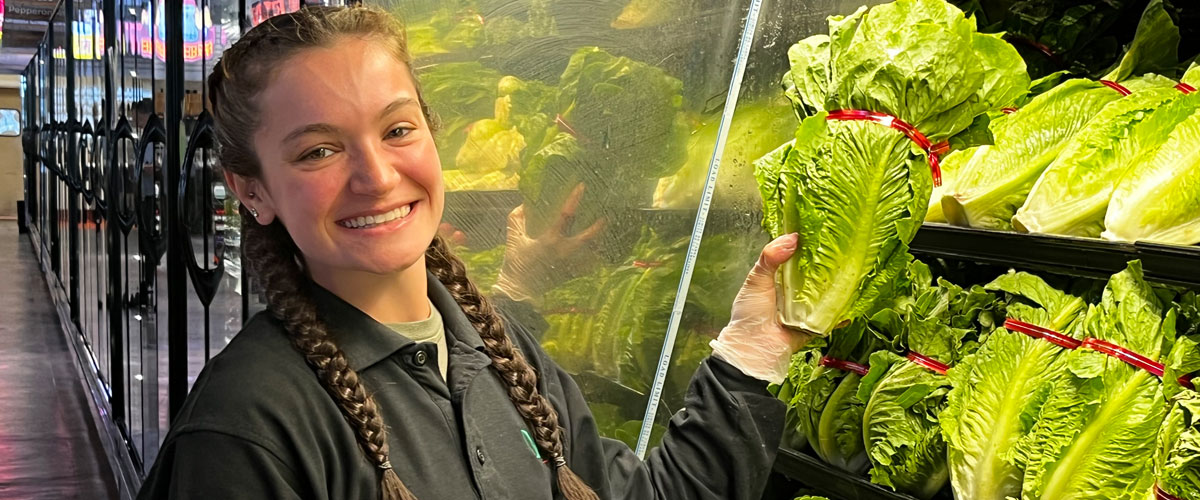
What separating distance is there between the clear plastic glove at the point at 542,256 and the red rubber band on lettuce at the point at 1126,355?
3.48 feet

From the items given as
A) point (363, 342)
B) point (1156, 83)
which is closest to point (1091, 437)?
point (1156, 83)

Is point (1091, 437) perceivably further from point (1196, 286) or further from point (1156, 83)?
point (1156, 83)

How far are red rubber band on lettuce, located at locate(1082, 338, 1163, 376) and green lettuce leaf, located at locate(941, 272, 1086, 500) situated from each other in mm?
66

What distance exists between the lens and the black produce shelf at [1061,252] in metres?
1.71

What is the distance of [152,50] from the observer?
5043 mm

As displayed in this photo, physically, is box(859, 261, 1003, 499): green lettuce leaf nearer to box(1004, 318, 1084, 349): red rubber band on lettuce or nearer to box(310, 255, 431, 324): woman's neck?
box(1004, 318, 1084, 349): red rubber band on lettuce

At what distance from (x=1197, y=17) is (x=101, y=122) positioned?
687 cm

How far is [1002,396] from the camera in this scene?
2.02 m

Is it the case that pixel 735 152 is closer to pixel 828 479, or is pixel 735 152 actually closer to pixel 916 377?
pixel 916 377

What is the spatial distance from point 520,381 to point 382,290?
0.28 meters

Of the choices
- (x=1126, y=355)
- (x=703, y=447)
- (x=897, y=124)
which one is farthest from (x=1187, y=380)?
(x=703, y=447)

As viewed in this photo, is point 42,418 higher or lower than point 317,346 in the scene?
lower

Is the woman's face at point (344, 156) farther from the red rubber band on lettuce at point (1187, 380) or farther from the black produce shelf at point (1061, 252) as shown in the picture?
the red rubber band on lettuce at point (1187, 380)

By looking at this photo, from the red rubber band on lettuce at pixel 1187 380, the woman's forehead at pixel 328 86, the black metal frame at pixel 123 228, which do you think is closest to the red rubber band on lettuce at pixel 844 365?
the red rubber band on lettuce at pixel 1187 380
